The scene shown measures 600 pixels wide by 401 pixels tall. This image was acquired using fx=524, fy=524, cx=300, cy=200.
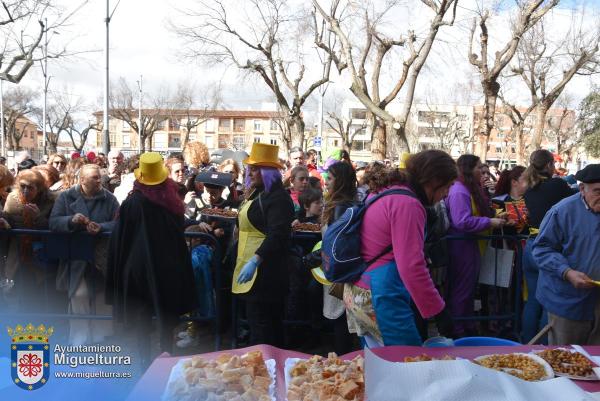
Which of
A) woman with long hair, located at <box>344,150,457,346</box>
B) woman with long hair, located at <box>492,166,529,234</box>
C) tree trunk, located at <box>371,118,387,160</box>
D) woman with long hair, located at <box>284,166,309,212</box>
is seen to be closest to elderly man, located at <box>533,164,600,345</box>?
woman with long hair, located at <box>344,150,457,346</box>

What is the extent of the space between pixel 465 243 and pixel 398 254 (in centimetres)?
291

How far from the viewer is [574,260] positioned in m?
3.63

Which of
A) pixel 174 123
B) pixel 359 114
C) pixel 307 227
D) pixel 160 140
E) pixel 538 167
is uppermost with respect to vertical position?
pixel 359 114

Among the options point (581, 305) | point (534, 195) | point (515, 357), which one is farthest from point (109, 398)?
point (534, 195)

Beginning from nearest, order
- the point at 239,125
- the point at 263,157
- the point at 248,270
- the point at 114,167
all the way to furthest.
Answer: the point at 248,270 → the point at 263,157 → the point at 114,167 → the point at 239,125

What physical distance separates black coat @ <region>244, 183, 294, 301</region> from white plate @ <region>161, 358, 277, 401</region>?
160cm

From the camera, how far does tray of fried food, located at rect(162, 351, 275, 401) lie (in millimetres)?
2180

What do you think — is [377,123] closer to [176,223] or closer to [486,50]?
[486,50]

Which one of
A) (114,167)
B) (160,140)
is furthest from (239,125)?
(114,167)

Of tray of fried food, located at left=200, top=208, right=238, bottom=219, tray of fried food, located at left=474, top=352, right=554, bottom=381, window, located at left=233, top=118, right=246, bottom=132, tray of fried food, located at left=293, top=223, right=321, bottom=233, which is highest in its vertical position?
window, located at left=233, top=118, right=246, bottom=132

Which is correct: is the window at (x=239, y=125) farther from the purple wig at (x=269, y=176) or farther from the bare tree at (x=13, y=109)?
the purple wig at (x=269, y=176)

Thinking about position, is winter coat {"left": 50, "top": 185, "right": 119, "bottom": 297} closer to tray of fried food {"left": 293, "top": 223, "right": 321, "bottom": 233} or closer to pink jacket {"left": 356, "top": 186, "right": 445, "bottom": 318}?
tray of fried food {"left": 293, "top": 223, "right": 321, "bottom": 233}

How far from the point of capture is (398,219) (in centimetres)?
274

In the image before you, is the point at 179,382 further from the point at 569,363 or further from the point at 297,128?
the point at 297,128
